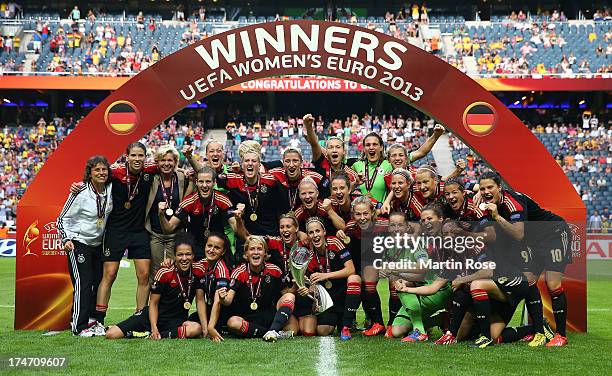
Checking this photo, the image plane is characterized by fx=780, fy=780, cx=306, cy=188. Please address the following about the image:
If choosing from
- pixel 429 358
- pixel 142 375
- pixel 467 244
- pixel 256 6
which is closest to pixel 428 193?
pixel 467 244

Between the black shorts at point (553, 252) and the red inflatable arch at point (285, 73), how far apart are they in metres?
0.78

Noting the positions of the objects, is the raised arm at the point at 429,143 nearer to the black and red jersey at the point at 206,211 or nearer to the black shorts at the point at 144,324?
the black and red jersey at the point at 206,211

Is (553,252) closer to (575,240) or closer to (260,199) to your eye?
(575,240)

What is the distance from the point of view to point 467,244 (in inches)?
268

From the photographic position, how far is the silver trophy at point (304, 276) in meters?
7.07

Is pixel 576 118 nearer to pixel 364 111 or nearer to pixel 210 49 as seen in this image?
pixel 364 111

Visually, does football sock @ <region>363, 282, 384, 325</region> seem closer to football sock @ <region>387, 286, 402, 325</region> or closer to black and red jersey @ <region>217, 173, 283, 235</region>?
football sock @ <region>387, 286, 402, 325</region>

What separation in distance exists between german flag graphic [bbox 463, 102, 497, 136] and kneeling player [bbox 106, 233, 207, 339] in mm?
3032

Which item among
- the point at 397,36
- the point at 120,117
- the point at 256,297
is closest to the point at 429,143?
the point at 256,297

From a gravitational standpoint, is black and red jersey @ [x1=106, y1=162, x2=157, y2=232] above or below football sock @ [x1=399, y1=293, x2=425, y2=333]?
above

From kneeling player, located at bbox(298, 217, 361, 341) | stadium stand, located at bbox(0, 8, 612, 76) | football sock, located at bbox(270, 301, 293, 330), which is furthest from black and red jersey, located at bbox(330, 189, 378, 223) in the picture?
stadium stand, located at bbox(0, 8, 612, 76)

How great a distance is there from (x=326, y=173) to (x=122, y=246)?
6.99 feet

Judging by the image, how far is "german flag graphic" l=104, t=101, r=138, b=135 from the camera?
7.93m

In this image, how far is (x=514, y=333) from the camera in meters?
6.97
